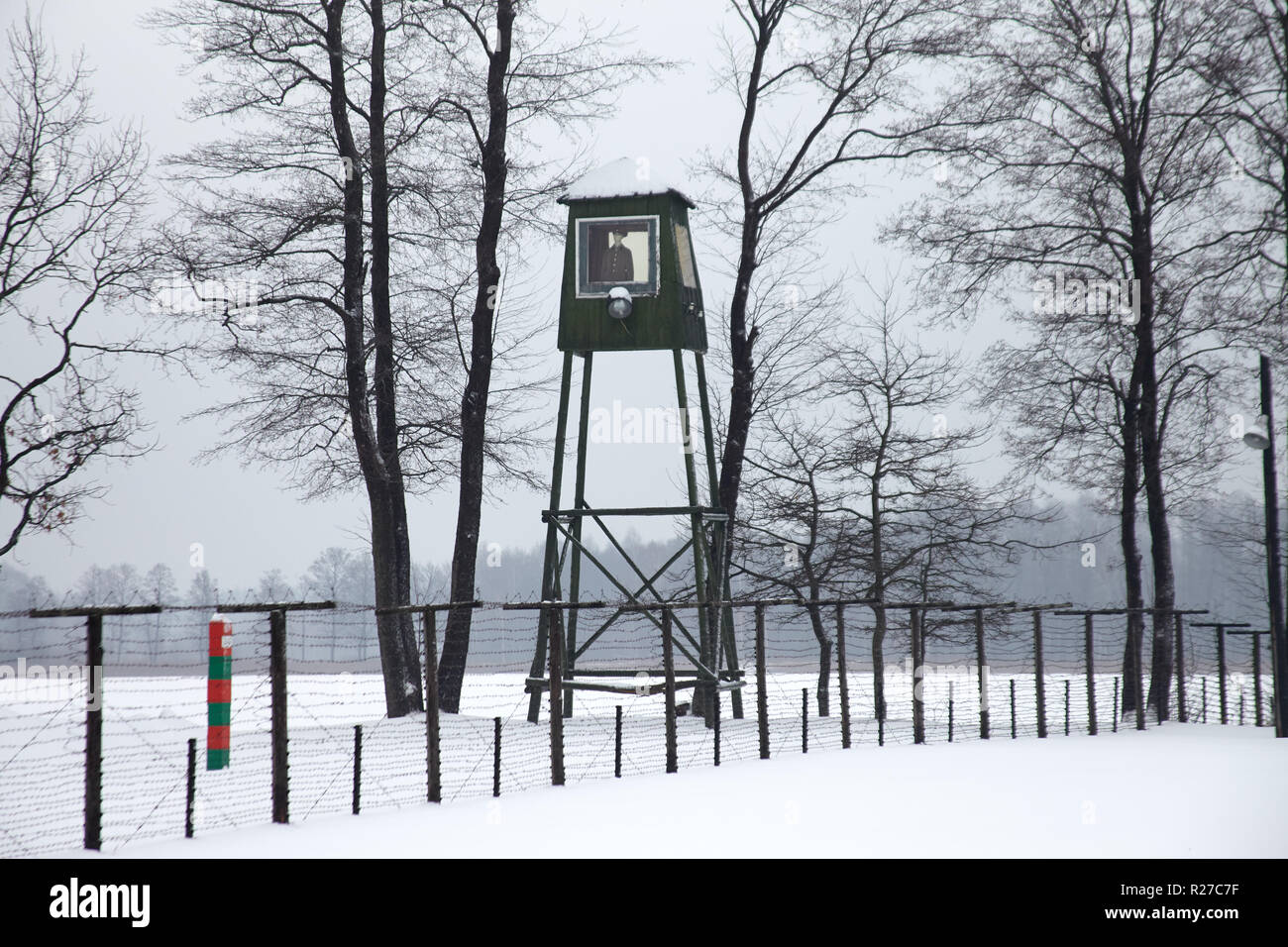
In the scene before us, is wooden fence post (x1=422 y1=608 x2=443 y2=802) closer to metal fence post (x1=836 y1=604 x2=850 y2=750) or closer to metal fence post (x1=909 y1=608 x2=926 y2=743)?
metal fence post (x1=836 y1=604 x2=850 y2=750)

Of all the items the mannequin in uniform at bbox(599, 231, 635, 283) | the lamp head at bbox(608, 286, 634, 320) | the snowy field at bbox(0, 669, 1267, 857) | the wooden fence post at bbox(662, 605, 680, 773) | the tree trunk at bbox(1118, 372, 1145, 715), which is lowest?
the snowy field at bbox(0, 669, 1267, 857)

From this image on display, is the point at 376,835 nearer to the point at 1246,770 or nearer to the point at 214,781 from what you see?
the point at 214,781

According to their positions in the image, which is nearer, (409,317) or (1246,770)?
(1246,770)

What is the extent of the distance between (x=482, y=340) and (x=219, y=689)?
12328mm

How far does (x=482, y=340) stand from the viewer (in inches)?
796

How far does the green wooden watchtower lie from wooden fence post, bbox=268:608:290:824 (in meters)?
8.46

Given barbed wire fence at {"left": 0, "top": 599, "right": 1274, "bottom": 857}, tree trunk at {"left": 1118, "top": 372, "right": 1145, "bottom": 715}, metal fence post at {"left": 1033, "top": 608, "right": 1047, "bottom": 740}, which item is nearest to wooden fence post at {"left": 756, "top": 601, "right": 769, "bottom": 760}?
barbed wire fence at {"left": 0, "top": 599, "right": 1274, "bottom": 857}

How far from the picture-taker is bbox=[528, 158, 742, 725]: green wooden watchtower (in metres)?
17.8

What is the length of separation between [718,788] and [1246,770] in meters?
5.58

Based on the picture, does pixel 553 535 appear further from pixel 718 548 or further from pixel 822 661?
pixel 822 661

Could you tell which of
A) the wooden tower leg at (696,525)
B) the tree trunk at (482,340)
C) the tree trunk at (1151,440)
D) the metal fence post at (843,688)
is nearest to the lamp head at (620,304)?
the wooden tower leg at (696,525)

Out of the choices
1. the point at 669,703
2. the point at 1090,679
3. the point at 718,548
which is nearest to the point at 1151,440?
the point at 1090,679
